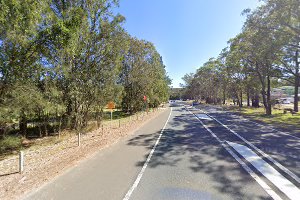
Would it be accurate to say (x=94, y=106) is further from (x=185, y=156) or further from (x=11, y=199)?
(x=11, y=199)

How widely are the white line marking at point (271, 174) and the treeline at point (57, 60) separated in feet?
28.3

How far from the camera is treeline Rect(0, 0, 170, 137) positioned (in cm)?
852

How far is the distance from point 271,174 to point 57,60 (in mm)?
11206

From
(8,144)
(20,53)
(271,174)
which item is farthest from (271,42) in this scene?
(8,144)

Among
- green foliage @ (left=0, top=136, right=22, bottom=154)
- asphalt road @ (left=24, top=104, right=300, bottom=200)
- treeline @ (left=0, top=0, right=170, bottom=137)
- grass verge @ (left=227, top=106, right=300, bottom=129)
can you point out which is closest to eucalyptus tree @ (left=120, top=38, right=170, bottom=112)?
treeline @ (left=0, top=0, right=170, bottom=137)

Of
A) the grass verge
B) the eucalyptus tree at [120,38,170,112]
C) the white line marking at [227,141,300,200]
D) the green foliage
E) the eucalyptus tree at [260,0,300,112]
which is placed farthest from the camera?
the eucalyptus tree at [120,38,170,112]

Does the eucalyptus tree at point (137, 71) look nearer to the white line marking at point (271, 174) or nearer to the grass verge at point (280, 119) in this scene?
the grass verge at point (280, 119)

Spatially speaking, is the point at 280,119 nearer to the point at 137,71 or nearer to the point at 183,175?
the point at 137,71

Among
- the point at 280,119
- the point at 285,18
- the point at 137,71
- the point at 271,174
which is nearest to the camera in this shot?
the point at 271,174

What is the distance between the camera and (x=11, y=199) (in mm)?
4832

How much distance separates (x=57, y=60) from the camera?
12.1m

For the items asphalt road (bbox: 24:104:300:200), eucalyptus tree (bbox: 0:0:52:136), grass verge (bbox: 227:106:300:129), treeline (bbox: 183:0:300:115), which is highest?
treeline (bbox: 183:0:300:115)

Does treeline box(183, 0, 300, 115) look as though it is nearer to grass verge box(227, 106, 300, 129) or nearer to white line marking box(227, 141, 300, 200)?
grass verge box(227, 106, 300, 129)

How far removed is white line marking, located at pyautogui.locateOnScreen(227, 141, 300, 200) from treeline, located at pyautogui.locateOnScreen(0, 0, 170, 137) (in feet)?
28.3
